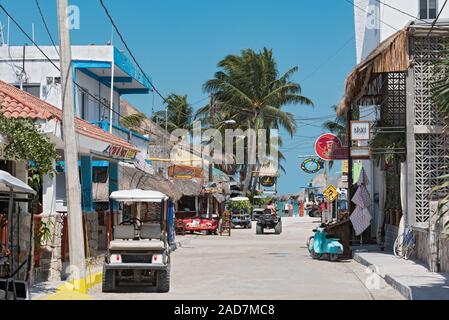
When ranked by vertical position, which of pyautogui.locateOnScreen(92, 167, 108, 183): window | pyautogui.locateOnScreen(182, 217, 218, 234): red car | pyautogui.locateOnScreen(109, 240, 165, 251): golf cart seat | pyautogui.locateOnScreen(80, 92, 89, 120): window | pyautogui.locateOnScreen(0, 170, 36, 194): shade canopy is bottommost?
pyautogui.locateOnScreen(182, 217, 218, 234): red car

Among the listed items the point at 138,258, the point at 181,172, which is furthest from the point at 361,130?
the point at 181,172

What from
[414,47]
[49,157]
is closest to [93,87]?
[414,47]

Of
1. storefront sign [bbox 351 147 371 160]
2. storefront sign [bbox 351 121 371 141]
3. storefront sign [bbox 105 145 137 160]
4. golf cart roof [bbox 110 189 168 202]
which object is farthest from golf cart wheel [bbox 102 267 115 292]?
storefront sign [bbox 351 147 371 160]

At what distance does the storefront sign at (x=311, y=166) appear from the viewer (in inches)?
2039

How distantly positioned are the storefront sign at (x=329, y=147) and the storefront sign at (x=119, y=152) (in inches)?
342

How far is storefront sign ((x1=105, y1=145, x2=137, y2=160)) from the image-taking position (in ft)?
71.6

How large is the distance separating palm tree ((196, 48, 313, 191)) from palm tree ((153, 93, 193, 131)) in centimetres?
682

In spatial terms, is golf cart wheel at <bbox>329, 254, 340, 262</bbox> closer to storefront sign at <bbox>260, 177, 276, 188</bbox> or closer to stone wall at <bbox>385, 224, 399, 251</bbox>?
stone wall at <bbox>385, 224, 399, 251</bbox>

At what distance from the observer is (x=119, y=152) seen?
22.8 metres

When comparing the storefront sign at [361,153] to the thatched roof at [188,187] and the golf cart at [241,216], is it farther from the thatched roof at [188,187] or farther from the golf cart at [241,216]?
the golf cart at [241,216]

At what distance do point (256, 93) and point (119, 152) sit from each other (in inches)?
1423

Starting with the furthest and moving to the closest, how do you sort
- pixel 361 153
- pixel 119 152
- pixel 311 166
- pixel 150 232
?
pixel 311 166 → pixel 361 153 → pixel 119 152 → pixel 150 232

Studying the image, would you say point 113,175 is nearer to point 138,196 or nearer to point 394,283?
point 138,196

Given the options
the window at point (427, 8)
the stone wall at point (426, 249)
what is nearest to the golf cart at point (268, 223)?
the window at point (427, 8)
